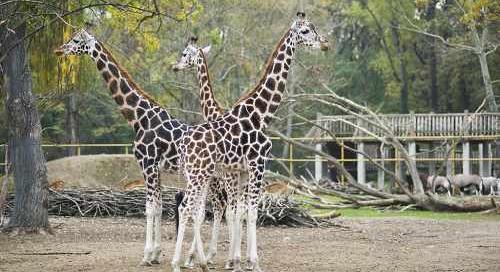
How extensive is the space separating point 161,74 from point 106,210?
689 inches

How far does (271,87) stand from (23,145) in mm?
5331

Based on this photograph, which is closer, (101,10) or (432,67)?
(101,10)

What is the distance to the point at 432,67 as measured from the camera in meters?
44.3

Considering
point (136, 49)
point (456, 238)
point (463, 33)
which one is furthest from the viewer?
point (463, 33)

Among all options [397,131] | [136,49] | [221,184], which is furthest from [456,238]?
[136,49]

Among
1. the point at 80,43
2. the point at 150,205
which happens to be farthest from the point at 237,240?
the point at 80,43

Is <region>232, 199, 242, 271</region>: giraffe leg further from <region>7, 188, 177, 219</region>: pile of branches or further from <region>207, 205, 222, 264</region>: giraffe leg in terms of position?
<region>7, 188, 177, 219</region>: pile of branches

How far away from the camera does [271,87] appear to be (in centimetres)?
1129

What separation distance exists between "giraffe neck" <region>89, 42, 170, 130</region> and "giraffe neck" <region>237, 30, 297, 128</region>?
121cm

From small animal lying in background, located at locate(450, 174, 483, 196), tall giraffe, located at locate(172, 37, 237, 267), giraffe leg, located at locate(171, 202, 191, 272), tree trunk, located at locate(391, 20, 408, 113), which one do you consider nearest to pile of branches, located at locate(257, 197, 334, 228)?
tall giraffe, located at locate(172, 37, 237, 267)

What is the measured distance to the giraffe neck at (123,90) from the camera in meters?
11.5

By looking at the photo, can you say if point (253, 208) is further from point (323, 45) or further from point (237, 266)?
point (323, 45)

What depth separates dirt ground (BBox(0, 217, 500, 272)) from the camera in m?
11.0

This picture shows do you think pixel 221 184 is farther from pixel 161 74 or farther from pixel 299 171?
pixel 299 171
